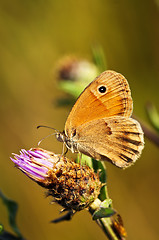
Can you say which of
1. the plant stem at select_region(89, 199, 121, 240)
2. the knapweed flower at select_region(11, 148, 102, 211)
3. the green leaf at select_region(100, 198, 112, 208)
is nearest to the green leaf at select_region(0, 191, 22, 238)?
the knapweed flower at select_region(11, 148, 102, 211)

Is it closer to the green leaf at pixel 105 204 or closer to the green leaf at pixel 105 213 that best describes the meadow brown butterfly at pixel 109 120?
the green leaf at pixel 105 204

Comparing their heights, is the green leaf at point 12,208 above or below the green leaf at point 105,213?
above

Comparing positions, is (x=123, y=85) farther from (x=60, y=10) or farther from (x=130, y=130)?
(x=60, y=10)

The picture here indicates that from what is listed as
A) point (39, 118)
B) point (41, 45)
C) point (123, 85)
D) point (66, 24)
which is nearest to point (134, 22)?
point (66, 24)

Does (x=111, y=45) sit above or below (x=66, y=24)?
below

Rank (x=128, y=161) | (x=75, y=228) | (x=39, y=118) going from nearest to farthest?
(x=128, y=161) → (x=75, y=228) → (x=39, y=118)

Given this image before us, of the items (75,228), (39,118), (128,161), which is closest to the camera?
(128,161)

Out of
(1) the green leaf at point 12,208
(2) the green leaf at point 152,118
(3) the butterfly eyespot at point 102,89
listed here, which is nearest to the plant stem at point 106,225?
(1) the green leaf at point 12,208

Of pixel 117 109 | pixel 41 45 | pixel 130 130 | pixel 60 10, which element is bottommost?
pixel 130 130
